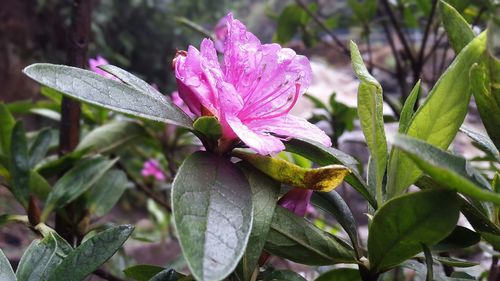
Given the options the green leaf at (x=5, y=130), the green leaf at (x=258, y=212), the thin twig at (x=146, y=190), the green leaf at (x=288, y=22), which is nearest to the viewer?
the green leaf at (x=258, y=212)

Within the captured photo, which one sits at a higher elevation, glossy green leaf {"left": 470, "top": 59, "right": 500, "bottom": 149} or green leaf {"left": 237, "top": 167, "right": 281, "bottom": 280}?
glossy green leaf {"left": 470, "top": 59, "right": 500, "bottom": 149}

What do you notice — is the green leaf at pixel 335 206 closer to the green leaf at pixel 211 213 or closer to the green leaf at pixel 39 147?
the green leaf at pixel 211 213

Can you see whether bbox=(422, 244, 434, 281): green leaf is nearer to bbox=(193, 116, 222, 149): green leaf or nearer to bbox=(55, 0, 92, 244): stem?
bbox=(193, 116, 222, 149): green leaf

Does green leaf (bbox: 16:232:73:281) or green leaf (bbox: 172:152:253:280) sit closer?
green leaf (bbox: 172:152:253:280)

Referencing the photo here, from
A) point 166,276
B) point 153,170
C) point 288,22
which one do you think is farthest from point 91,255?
point 153,170

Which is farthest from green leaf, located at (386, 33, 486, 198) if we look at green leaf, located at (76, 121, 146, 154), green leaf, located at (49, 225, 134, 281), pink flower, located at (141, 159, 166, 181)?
pink flower, located at (141, 159, 166, 181)

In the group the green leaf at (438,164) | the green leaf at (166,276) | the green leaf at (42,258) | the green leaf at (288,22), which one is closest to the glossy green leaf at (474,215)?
the green leaf at (438,164)
